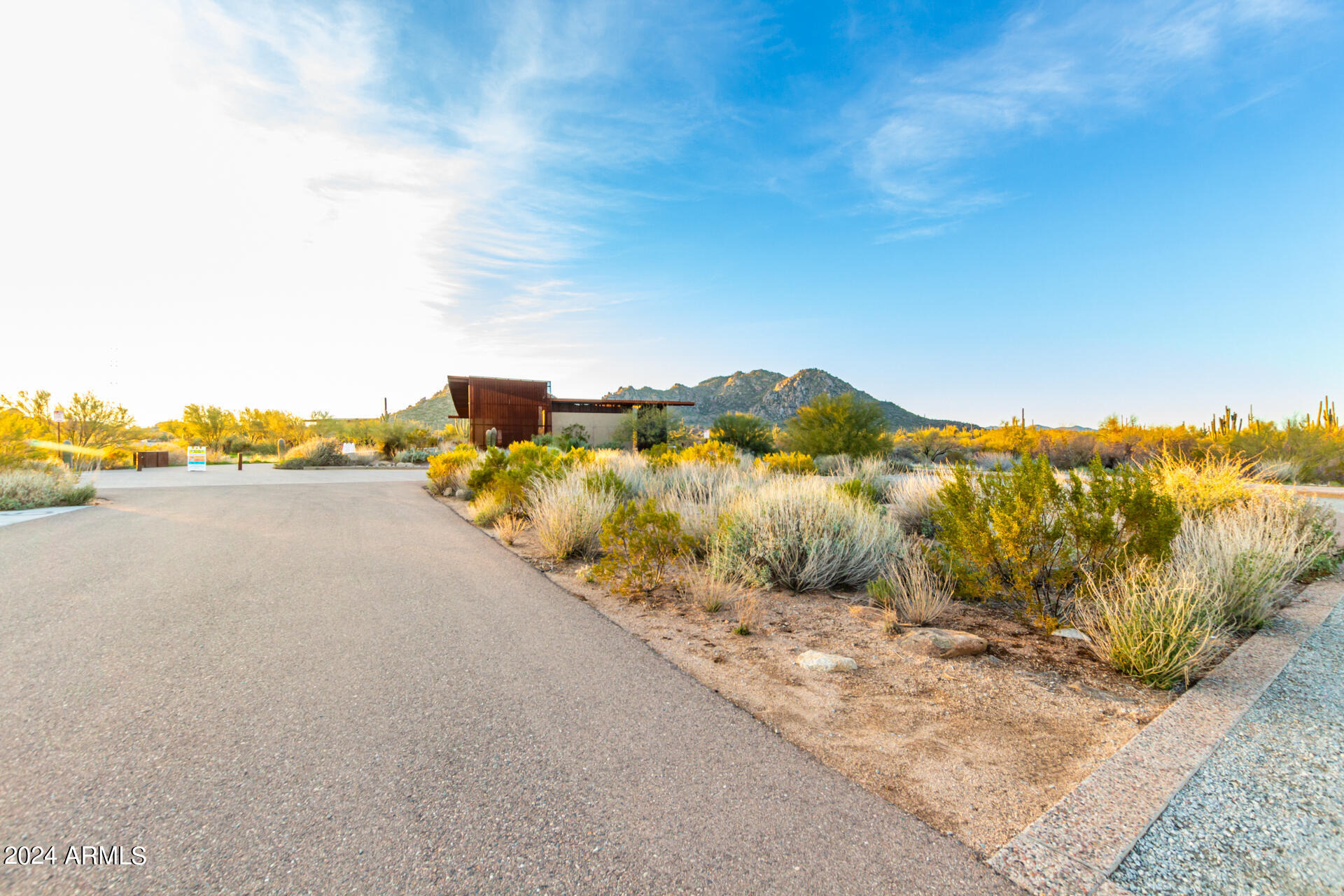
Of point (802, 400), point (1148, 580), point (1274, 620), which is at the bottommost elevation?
point (1274, 620)

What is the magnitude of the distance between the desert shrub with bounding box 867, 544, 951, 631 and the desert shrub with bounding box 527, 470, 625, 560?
11.2 feet

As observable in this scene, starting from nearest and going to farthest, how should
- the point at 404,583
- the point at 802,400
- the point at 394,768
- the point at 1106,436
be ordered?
the point at 394,768, the point at 404,583, the point at 1106,436, the point at 802,400

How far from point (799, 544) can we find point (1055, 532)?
2.45m

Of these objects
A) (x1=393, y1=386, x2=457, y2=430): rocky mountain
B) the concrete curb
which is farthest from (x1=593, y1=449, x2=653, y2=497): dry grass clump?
(x1=393, y1=386, x2=457, y2=430): rocky mountain

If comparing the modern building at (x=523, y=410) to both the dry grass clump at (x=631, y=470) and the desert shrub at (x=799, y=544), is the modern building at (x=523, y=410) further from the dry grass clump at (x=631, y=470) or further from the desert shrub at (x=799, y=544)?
the desert shrub at (x=799, y=544)

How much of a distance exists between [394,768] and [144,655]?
2.81 metres

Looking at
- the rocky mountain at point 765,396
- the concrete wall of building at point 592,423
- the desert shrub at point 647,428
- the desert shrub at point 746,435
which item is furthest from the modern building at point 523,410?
the rocky mountain at point 765,396

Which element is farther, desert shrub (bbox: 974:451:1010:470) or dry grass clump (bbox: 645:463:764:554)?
desert shrub (bbox: 974:451:1010:470)

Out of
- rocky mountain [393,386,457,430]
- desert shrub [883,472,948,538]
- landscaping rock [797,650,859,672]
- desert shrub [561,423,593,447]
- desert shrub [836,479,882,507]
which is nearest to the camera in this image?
landscaping rock [797,650,859,672]

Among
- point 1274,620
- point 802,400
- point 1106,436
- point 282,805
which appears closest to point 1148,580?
point 1274,620

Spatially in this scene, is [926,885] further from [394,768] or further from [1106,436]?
[1106,436]

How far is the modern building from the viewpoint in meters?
40.1

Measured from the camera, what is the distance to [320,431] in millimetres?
38031

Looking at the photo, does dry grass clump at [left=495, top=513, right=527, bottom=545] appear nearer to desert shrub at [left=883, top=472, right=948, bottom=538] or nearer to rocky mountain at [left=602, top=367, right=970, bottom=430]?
desert shrub at [left=883, top=472, right=948, bottom=538]
